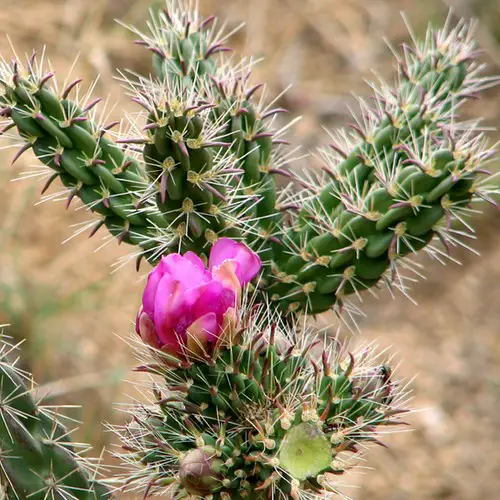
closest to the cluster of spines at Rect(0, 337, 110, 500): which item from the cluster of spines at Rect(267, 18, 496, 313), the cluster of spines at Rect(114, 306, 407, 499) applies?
the cluster of spines at Rect(114, 306, 407, 499)

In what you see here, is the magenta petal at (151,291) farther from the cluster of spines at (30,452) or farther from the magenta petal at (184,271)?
the cluster of spines at (30,452)

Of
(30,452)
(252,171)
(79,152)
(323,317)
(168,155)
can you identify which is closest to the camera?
(168,155)

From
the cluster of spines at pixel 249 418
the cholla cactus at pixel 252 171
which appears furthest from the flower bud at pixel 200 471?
the cholla cactus at pixel 252 171

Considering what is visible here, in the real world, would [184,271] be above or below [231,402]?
above

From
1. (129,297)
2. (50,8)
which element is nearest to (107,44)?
(50,8)

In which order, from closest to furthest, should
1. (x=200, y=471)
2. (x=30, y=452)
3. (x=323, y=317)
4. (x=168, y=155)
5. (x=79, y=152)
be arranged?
(x=200, y=471)
(x=168, y=155)
(x=30, y=452)
(x=79, y=152)
(x=323, y=317)

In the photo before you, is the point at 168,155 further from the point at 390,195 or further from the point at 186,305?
the point at 390,195

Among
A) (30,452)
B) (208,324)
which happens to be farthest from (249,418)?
(30,452)
